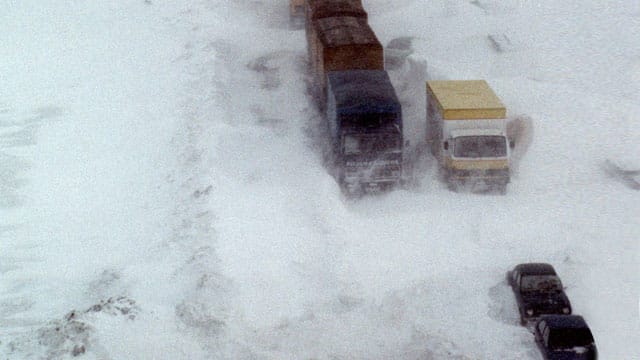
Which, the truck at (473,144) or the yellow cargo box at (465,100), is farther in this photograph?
the yellow cargo box at (465,100)

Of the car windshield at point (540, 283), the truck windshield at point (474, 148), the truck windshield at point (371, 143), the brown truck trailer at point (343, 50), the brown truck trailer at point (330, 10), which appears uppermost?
the brown truck trailer at point (330, 10)

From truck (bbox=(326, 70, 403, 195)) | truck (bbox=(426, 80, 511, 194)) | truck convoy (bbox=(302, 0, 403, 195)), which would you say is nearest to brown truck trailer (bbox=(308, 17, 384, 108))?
truck convoy (bbox=(302, 0, 403, 195))

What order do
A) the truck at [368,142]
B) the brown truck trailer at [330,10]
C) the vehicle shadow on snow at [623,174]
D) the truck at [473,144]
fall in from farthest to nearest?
the brown truck trailer at [330,10] < the vehicle shadow on snow at [623,174] < the truck at [473,144] < the truck at [368,142]

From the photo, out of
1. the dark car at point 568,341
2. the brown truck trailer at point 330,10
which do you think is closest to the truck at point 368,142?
the brown truck trailer at point 330,10

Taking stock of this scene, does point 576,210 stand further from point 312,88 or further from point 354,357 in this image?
point 312,88

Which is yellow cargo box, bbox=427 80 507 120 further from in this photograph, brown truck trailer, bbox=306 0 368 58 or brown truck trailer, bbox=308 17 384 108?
brown truck trailer, bbox=306 0 368 58

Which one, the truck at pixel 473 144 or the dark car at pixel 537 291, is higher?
the truck at pixel 473 144

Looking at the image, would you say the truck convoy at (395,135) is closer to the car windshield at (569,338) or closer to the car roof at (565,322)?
the car roof at (565,322)

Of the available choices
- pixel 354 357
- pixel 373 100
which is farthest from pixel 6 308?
pixel 373 100
